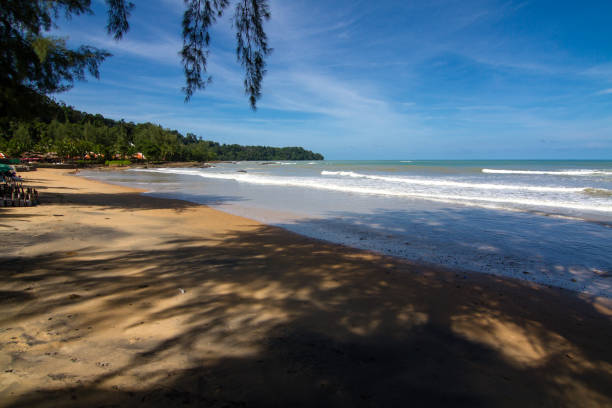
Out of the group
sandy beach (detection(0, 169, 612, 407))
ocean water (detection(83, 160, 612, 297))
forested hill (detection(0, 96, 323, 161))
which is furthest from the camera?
forested hill (detection(0, 96, 323, 161))

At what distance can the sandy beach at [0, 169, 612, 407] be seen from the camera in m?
2.11

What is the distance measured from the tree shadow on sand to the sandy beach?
14 millimetres

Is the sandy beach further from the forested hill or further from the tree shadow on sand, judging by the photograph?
the forested hill

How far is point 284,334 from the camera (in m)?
2.84

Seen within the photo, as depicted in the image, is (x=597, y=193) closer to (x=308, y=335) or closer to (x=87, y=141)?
(x=308, y=335)

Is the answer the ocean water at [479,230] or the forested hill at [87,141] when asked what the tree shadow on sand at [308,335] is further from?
the forested hill at [87,141]

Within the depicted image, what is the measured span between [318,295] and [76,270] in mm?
3573

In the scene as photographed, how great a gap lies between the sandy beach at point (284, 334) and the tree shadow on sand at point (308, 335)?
0.05 ft

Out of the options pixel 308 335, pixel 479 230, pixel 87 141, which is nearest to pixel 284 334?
pixel 308 335

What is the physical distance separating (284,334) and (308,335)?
0.75ft

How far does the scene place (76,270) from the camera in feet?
14.3

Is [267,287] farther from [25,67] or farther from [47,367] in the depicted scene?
[25,67]

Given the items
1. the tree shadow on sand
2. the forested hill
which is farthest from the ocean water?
the forested hill

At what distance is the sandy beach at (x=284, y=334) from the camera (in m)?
2.11
